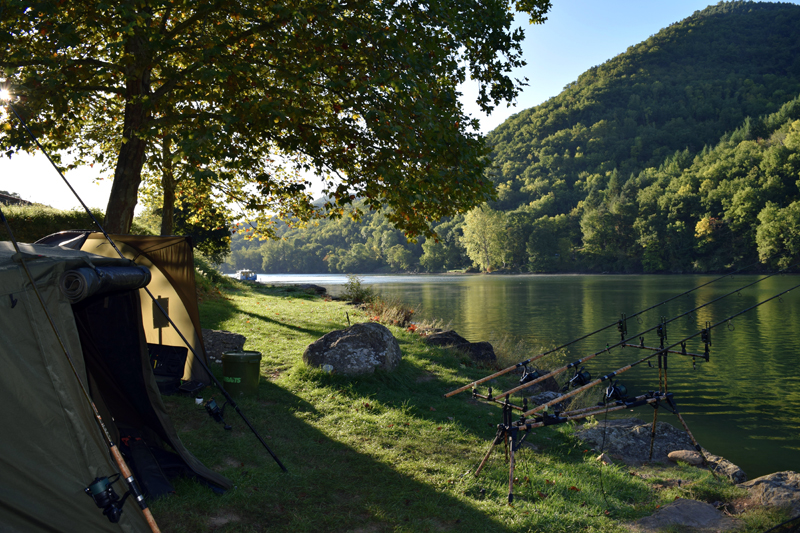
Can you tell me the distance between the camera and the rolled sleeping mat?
374 centimetres

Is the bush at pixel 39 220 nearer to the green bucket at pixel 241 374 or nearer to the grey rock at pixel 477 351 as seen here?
the green bucket at pixel 241 374

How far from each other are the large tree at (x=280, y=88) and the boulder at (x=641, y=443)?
4355 millimetres

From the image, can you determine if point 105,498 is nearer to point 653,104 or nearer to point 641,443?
point 641,443

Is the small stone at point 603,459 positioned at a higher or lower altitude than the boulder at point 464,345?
lower

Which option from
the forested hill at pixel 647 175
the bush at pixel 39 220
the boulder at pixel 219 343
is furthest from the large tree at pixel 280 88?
the forested hill at pixel 647 175

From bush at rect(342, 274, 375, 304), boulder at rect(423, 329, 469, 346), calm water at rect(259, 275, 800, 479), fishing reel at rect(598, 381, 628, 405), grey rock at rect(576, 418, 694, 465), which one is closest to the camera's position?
fishing reel at rect(598, 381, 628, 405)

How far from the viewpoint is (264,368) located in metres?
9.77

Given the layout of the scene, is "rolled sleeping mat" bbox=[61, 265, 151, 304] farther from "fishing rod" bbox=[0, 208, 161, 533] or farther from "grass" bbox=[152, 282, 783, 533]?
"grass" bbox=[152, 282, 783, 533]

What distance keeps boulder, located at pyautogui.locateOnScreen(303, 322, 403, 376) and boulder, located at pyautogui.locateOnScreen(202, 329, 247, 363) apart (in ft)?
4.96

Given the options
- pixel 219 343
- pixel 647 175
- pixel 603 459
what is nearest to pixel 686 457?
pixel 603 459

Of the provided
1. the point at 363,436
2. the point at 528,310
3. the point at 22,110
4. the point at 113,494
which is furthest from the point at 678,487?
the point at 528,310

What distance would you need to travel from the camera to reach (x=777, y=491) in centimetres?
550

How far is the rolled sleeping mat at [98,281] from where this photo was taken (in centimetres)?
374

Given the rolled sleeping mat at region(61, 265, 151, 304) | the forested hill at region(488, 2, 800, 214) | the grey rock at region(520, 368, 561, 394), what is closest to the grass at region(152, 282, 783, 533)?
the rolled sleeping mat at region(61, 265, 151, 304)
